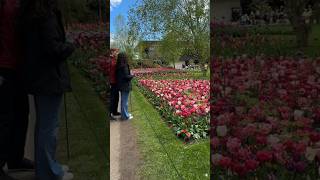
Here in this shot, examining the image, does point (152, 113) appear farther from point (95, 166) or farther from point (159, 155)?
point (95, 166)

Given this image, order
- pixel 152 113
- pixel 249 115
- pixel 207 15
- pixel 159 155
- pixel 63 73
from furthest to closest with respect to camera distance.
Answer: pixel 152 113, pixel 159 155, pixel 249 115, pixel 207 15, pixel 63 73

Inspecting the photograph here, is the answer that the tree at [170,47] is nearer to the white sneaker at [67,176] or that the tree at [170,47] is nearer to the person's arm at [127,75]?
the person's arm at [127,75]

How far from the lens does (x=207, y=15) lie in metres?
2.81

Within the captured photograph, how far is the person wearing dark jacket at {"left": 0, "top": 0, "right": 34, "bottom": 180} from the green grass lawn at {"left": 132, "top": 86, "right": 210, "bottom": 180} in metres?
0.86

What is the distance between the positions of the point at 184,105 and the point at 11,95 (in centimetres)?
221

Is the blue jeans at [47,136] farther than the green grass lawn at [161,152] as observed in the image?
No

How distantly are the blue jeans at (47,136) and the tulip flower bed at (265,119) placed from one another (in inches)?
37.2

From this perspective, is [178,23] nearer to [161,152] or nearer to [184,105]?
[161,152]

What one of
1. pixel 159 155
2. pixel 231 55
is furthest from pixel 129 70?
pixel 159 155

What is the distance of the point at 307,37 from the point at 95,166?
1594 mm

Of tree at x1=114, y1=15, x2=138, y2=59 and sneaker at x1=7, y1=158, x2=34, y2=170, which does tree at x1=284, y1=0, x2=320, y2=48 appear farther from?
sneaker at x1=7, y1=158, x2=34, y2=170

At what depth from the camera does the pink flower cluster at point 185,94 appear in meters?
3.64

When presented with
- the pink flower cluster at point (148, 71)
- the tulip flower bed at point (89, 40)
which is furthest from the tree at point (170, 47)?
the tulip flower bed at point (89, 40)

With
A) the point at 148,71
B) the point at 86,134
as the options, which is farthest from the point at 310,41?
the point at 86,134
